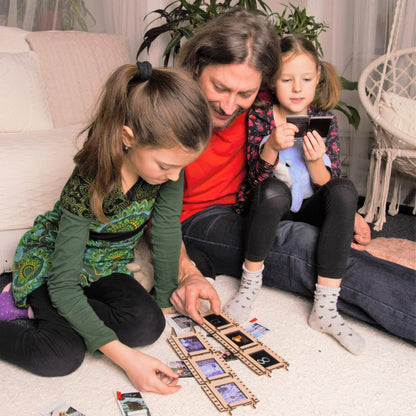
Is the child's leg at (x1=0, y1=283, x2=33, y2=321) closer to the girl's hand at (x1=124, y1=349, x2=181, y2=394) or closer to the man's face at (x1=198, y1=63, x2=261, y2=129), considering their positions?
the girl's hand at (x1=124, y1=349, x2=181, y2=394)

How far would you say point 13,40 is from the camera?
2.37 meters

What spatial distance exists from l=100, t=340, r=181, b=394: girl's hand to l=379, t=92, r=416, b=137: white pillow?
6.22ft

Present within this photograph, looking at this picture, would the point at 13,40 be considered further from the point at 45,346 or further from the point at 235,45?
the point at 45,346

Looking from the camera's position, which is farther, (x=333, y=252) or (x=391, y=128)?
(x=391, y=128)

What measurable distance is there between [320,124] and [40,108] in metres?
1.37

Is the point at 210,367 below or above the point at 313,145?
below

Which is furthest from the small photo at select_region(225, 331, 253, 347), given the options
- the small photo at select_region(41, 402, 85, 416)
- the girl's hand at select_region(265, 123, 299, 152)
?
the girl's hand at select_region(265, 123, 299, 152)

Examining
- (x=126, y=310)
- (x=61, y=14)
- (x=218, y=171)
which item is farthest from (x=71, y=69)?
(x=126, y=310)

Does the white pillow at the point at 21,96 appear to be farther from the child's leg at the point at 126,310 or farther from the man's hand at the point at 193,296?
the man's hand at the point at 193,296

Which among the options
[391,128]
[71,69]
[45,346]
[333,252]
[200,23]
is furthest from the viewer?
[200,23]

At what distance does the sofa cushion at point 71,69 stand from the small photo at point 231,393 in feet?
5.40

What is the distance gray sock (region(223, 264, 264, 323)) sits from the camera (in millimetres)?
1498

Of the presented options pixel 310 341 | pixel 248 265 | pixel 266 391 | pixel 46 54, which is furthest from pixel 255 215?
pixel 46 54

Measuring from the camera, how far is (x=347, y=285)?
1.47 metres
